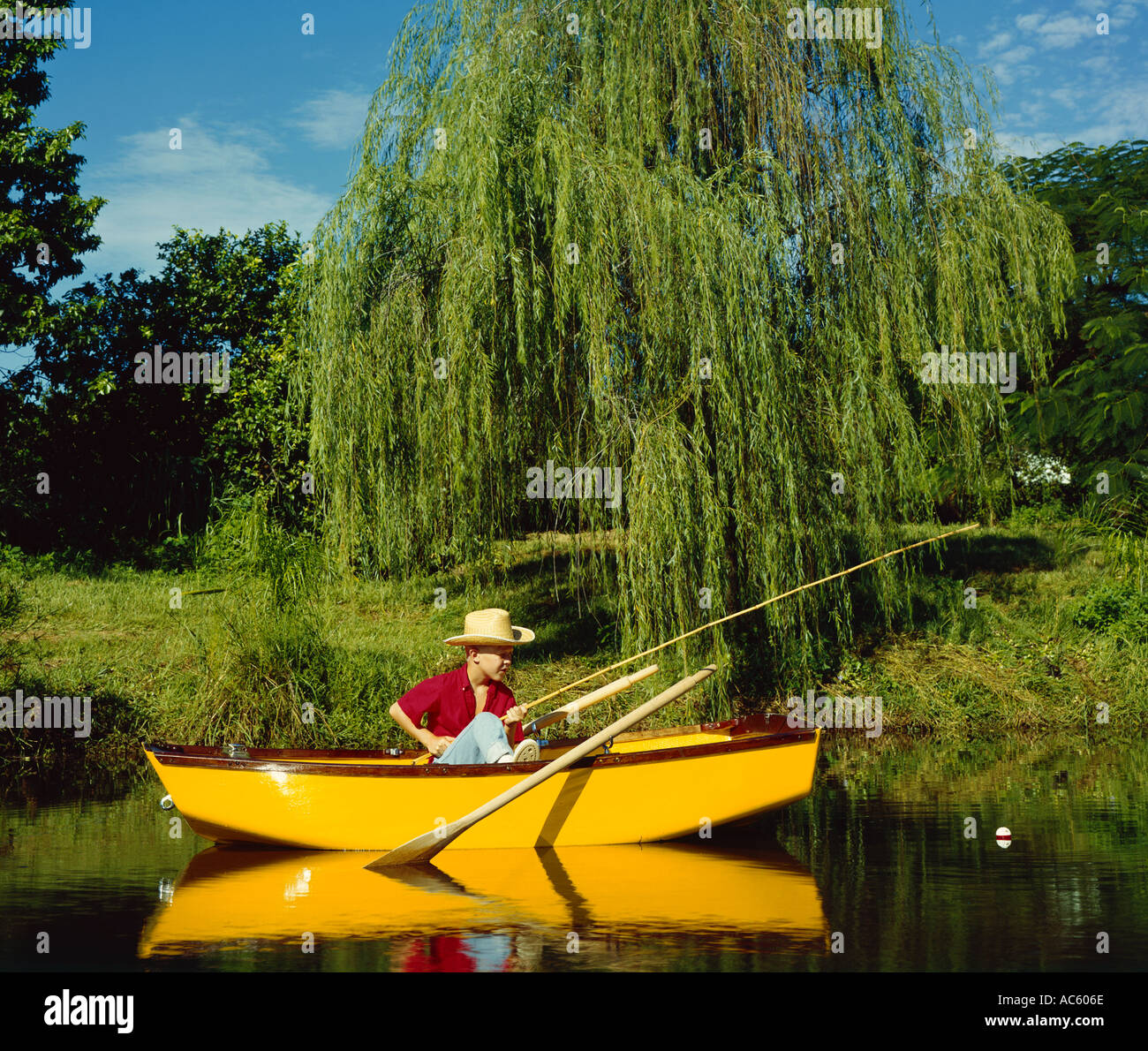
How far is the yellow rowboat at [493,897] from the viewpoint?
562 cm

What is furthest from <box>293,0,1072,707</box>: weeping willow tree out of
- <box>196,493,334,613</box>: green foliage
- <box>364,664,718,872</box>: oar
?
<box>364,664,718,872</box>: oar

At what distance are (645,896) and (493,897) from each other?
0.79 metres

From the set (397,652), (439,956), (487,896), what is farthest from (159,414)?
(439,956)

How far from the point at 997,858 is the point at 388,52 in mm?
9723

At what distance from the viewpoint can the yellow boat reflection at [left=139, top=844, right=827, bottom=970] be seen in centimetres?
565

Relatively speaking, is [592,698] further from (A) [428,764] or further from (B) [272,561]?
(B) [272,561]

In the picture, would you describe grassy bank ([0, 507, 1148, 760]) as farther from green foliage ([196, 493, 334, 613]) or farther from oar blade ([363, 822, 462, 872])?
oar blade ([363, 822, 462, 872])

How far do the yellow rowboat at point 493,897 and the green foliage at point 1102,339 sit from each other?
495 inches

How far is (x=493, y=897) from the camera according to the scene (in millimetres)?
6418

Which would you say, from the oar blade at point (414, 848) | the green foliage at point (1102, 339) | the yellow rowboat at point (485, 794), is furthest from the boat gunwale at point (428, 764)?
the green foliage at point (1102, 339)

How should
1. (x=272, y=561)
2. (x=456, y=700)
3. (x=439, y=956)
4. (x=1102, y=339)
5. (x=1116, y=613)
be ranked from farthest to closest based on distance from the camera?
(x=1102, y=339)
(x=1116, y=613)
(x=272, y=561)
(x=456, y=700)
(x=439, y=956)

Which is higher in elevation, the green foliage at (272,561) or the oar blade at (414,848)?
the green foliage at (272,561)

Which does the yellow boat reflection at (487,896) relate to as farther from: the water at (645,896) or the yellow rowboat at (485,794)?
the yellow rowboat at (485,794)
